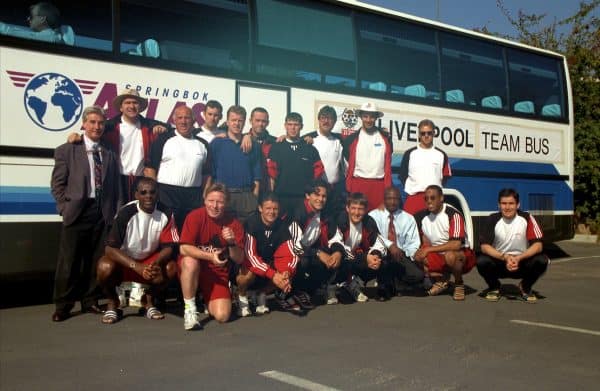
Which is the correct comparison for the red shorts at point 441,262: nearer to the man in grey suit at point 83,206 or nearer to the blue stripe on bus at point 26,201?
the man in grey suit at point 83,206

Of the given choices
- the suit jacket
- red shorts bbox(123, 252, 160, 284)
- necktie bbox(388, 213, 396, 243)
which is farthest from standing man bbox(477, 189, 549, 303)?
the suit jacket

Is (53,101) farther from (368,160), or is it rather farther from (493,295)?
(493,295)

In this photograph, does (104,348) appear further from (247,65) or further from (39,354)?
(247,65)

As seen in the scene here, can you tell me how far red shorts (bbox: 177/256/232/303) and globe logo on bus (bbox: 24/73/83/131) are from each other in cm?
174

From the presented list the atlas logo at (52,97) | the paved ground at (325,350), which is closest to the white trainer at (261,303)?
the paved ground at (325,350)

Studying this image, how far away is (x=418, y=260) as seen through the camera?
7980 mm

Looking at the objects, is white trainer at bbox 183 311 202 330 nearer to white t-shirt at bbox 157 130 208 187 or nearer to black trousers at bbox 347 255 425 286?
white t-shirt at bbox 157 130 208 187

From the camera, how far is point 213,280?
6246 millimetres

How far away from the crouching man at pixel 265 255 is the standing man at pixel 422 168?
2.76 metres

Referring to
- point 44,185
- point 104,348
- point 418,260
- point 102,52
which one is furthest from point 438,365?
point 102,52

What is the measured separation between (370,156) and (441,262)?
1.52 m

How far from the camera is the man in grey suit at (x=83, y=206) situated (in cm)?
632

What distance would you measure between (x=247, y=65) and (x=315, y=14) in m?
1.31

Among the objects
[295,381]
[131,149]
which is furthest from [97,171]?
[295,381]
